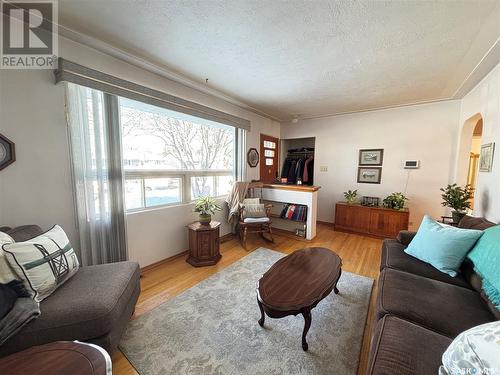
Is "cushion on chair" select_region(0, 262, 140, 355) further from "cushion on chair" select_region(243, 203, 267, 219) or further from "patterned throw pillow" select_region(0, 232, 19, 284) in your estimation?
"cushion on chair" select_region(243, 203, 267, 219)

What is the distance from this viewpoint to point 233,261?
2717mm

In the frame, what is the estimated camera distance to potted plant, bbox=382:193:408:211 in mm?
3471

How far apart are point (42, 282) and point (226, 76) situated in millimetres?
2550

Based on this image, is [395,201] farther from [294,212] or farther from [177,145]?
[177,145]

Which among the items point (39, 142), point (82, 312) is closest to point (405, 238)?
point (82, 312)

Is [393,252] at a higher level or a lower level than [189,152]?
lower

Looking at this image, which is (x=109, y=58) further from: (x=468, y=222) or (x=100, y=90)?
(x=468, y=222)

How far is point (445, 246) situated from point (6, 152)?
3563mm

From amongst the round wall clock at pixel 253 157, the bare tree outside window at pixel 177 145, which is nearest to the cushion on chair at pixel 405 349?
the bare tree outside window at pixel 177 145

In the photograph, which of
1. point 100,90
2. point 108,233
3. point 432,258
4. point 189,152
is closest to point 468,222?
point 432,258

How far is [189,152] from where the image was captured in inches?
117

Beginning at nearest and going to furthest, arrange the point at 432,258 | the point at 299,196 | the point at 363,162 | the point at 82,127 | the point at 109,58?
the point at 432,258 → the point at 82,127 → the point at 109,58 → the point at 299,196 → the point at 363,162

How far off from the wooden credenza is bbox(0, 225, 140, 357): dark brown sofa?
3717 millimetres

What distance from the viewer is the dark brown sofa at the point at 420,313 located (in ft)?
2.88
